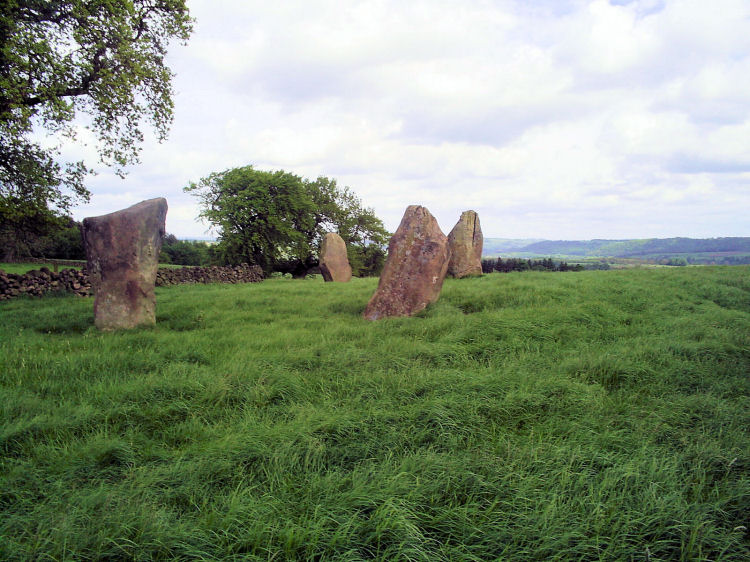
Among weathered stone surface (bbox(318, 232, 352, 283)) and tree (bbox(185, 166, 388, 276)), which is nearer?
weathered stone surface (bbox(318, 232, 352, 283))

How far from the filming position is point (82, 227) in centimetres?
781

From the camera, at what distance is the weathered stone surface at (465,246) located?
17.1 metres

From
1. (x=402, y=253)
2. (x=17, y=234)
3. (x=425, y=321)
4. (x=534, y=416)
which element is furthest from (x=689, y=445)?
(x=17, y=234)

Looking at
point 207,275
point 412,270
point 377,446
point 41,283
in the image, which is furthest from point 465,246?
point 41,283

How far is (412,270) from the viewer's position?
8633mm

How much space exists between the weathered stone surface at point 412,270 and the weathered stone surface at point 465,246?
→ 27.4 feet

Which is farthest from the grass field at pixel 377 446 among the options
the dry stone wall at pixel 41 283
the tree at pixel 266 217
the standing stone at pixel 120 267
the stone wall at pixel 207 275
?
the tree at pixel 266 217

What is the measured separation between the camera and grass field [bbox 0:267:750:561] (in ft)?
7.03

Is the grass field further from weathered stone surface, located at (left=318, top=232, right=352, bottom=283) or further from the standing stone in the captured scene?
weathered stone surface, located at (left=318, top=232, right=352, bottom=283)

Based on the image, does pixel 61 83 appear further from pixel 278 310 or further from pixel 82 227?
pixel 278 310

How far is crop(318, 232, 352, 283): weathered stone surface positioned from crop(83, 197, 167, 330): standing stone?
41.0 feet

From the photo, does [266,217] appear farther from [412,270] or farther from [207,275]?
[412,270]

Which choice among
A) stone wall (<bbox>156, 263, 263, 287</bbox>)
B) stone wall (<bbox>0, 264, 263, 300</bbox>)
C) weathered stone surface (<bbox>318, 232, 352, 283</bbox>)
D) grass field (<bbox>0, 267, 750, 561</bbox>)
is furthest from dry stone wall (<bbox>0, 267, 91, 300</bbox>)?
weathered stone surface (<bbox>318, 232, 352, 283</bbox>)

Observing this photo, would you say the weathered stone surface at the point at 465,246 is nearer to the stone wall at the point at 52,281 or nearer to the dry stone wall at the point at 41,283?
the stone wall at the point at 52,281
